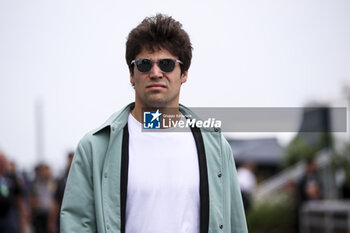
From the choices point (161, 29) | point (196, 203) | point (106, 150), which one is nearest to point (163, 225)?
point (196, 203)

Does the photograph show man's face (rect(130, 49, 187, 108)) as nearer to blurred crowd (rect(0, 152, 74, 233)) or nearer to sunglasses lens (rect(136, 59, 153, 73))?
sunglasses lens (rect(136, 59, 153, 73))

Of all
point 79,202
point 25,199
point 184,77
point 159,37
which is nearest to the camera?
point 79,202

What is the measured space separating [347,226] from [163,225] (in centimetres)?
971

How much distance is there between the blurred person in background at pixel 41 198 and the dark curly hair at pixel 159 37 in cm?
1069

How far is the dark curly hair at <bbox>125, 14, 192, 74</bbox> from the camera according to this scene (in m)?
3.36

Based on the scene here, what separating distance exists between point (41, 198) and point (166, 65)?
10.9 meters

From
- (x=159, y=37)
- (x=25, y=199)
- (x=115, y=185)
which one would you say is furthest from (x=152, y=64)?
(x=25, y=199)

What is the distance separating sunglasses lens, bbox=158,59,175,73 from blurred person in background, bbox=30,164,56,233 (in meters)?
10.8

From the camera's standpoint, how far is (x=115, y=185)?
3186 mm

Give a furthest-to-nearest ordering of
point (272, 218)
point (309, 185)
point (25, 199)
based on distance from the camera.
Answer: point (272, 218), point (309, 185), point (25, 199)

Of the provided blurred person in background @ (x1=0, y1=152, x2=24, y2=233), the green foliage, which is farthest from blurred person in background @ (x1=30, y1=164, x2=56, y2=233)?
the green foliage

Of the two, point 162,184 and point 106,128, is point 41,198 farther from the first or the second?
point 162,184

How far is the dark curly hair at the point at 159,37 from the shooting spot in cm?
336

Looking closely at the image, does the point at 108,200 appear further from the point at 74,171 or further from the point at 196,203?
the point at 196,203
